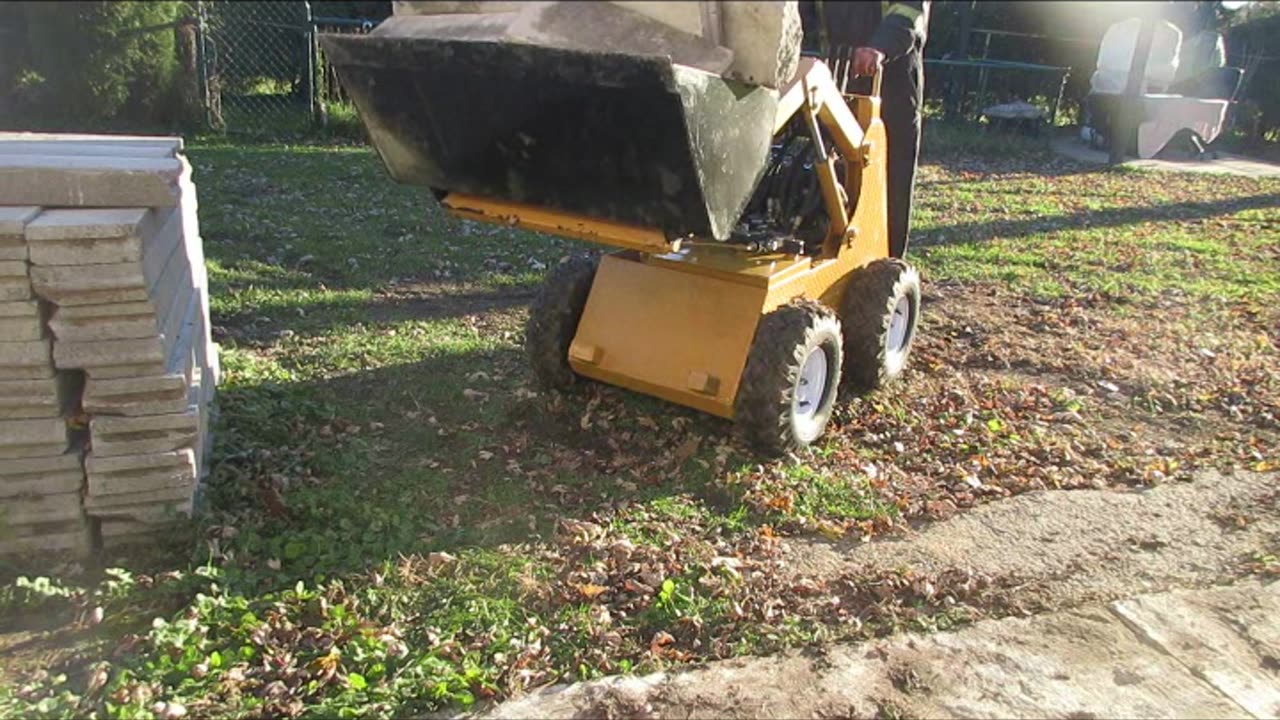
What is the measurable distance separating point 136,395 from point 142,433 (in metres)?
0.14

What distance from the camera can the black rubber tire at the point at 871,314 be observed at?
527cm

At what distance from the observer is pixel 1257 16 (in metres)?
23.5

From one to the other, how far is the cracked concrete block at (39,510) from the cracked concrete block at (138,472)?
7 centimetres

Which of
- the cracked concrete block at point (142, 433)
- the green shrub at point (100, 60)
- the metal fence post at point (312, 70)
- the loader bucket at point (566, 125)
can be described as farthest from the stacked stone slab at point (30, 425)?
the green shrub at point (100, 60)

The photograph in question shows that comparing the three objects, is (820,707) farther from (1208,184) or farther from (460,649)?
(1208,184)

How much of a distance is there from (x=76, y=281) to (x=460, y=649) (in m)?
1.72

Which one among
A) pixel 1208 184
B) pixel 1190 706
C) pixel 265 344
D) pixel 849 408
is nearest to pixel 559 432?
pixel 849 408

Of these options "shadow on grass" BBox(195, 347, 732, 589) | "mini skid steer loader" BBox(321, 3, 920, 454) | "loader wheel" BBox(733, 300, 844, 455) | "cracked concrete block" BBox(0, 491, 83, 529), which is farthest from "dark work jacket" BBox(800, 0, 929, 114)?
"cracked concrete block" BBox(0, 491, 83, 529)

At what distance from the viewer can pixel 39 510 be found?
3.53 meters

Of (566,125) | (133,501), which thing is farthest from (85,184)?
(566,125)

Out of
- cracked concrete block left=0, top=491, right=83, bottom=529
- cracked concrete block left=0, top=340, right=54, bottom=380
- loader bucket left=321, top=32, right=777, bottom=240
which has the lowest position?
cracked concrete block left=0, top=491, right=83, bottom=529

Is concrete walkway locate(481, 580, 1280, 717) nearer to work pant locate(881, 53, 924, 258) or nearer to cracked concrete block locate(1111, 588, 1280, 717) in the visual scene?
cracked concrete block locate(1111, 588, 1280, 717)

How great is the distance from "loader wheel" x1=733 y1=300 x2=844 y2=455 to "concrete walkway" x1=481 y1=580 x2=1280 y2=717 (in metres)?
1.21

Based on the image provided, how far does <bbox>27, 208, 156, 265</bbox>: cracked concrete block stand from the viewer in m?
3.33
